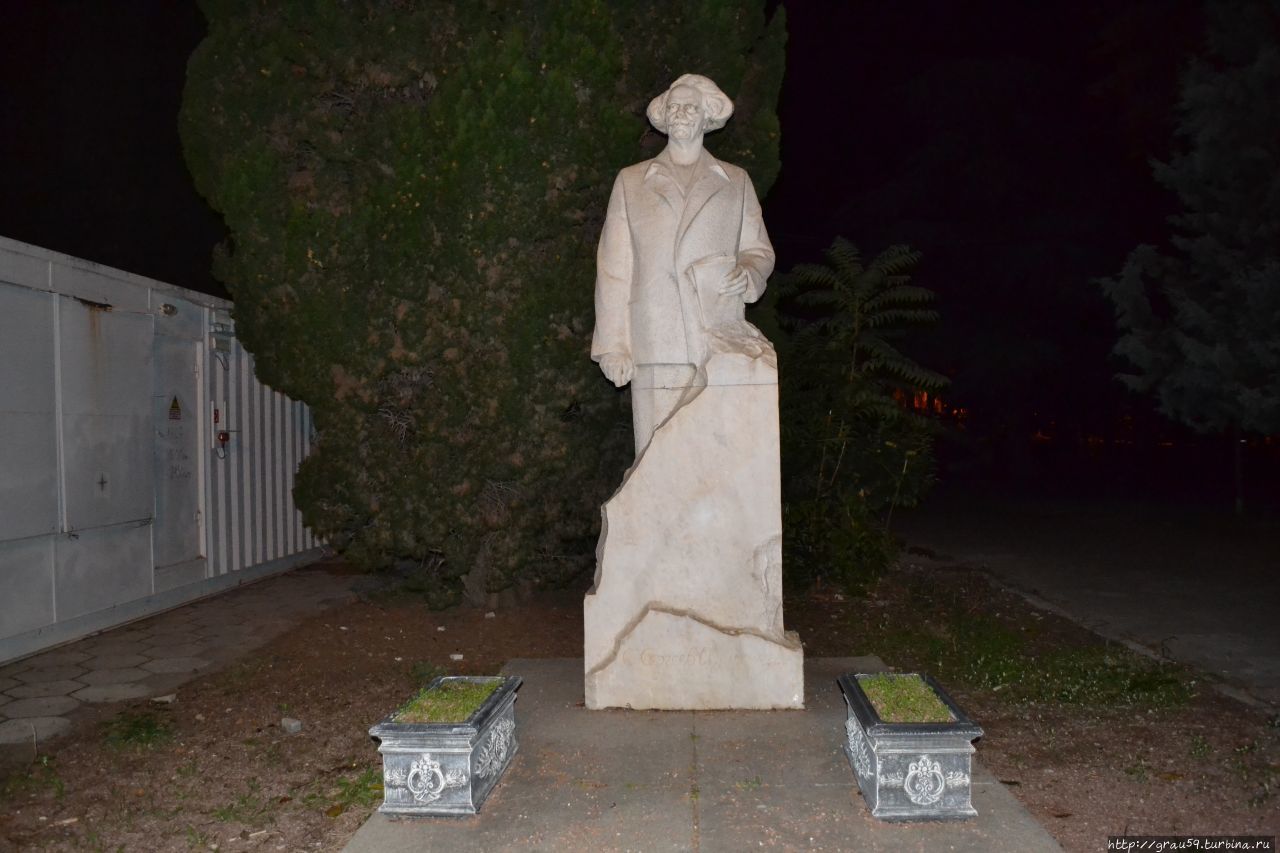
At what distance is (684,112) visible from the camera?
4.96 meters

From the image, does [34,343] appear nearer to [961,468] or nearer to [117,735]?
[117,735]

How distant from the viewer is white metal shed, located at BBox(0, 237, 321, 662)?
685cm

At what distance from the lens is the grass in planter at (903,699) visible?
382 cm

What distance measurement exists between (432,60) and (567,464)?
3136 mm

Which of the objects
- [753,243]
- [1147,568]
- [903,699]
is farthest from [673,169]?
[1147,568]

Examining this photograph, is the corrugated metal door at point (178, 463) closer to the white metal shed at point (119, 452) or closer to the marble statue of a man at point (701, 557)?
the white metal shed at point (119, 452)

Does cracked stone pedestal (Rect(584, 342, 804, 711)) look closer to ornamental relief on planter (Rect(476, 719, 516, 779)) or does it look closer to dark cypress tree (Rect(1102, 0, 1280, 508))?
ornamental relief on planter (Rect(476, 719, 516, 779))

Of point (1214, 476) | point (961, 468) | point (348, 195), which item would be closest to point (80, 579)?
point (348, 195)

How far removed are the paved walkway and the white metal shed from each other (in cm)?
836

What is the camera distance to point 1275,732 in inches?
206

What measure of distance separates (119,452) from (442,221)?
12.4 ft
